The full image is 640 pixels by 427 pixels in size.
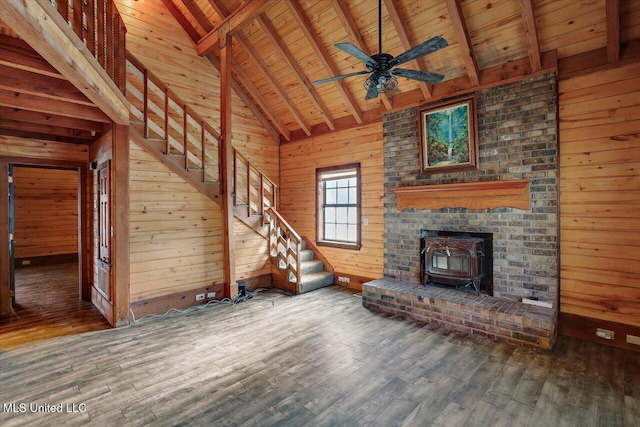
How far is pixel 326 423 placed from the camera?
214 centimetres

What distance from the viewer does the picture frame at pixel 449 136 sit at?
13.8 feet

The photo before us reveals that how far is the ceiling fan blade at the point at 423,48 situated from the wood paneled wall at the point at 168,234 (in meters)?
3.43

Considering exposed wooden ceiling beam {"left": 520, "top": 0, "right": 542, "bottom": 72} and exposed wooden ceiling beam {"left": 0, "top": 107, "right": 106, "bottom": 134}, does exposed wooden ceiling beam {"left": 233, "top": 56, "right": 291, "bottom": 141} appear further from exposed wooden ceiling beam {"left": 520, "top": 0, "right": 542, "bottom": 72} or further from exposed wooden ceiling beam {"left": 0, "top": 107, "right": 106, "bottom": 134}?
exposed wooden ceiling beam {"left": 520, "top": 0, "right": 542, "bottom": 72}

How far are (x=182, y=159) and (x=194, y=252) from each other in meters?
1.43

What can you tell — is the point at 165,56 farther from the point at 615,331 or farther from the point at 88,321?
the point at 615,331

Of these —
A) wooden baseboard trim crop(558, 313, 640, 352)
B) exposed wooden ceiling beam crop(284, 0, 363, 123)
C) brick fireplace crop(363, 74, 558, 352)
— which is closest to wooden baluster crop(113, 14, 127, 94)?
exposed wooden ceiling beam crop(284, 0, 363, 123)

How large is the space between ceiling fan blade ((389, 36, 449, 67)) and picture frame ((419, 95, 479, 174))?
178 cm

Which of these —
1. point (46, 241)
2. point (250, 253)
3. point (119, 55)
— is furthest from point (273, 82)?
point (46, 241)

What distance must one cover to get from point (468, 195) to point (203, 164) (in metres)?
3.99

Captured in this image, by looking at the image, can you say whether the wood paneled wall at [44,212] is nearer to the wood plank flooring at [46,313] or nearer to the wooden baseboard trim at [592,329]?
the wood plank flooring at [46,313]

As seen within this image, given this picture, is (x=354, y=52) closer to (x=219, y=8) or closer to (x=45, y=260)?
(x=219, y=8)

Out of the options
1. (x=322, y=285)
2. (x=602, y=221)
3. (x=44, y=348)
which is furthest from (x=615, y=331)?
(x=44, y=348)

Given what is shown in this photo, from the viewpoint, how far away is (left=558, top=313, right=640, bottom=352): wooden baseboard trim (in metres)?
3.25

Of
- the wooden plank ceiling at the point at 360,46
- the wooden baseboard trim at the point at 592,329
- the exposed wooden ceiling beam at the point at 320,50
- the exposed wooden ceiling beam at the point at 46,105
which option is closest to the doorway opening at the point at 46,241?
the exposed wooden ceiling beam at the point at 46,105
